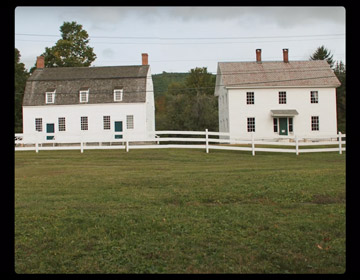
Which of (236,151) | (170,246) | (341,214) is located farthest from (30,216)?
(236,151)

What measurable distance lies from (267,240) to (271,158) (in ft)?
49.1

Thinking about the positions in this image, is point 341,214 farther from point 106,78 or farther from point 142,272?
point 106,78

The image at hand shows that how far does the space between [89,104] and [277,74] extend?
1650 cm

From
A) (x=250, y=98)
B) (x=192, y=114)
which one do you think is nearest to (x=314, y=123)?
(x=250, y=98)

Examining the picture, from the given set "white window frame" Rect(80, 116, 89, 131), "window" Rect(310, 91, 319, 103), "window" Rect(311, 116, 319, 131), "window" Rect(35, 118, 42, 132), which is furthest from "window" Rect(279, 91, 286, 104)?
"window" Rect(35, 118, 42, 132)

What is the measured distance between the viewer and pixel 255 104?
114 feet

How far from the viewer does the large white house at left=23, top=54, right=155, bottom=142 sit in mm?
35062

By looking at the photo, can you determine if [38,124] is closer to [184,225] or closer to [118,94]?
[118,94]

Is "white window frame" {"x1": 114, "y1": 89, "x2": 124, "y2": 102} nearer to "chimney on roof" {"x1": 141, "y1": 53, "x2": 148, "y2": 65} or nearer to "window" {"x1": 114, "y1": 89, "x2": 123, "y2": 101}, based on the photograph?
"window" {"x1": 114, "y1": 89, "x2": 123, "y2": 101}

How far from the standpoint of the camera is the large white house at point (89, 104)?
3506 cm

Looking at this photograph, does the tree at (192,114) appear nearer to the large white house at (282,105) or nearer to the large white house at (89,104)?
the large white house at (89,104)

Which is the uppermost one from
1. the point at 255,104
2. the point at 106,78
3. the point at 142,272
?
the point at 106,78

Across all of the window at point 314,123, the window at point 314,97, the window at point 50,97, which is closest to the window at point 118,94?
the window at point 50,97

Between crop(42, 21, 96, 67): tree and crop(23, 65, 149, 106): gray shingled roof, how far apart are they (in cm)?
1282
